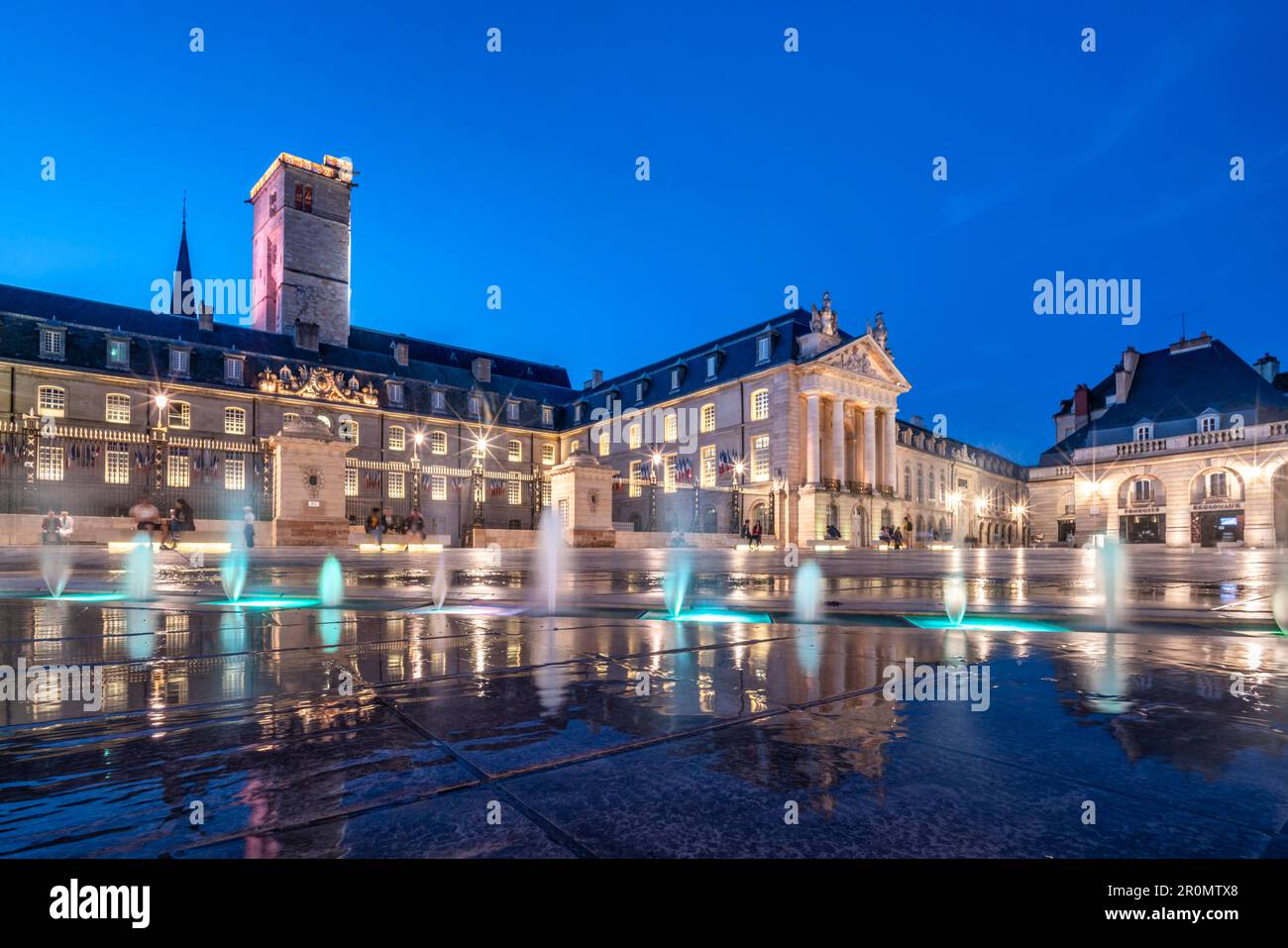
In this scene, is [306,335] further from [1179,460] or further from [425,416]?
[1179,460]

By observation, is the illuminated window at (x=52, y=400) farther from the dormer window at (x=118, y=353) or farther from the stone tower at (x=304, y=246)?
the stone tower at (x=304, y=246)

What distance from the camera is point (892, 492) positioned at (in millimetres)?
53531

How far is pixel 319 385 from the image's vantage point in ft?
161

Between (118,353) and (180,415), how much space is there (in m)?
4.95

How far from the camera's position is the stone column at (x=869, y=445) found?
53.2 m

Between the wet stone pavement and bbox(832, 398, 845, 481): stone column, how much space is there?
46.2 metres

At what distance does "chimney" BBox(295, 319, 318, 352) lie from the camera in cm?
5225

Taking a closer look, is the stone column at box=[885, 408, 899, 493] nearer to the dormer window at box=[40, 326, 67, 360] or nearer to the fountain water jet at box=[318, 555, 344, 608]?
the fountain water jet at box=[318, 555, 344, 608]

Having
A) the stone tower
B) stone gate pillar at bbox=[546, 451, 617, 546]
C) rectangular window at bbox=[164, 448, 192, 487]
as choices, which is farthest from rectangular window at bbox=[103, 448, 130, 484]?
stone gate pillar at bbox=[546, 451, 617, 546]

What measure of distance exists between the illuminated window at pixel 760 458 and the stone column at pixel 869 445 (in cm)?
906

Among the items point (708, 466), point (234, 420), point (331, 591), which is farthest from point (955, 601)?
point (234, 420)

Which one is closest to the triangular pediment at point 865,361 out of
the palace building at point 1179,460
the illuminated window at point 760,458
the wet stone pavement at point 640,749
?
the illuminated window at point 760,458
